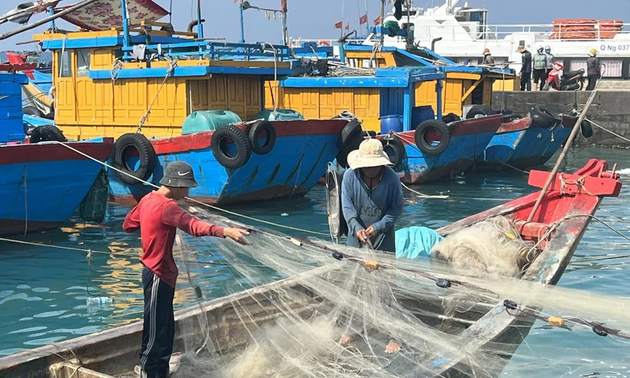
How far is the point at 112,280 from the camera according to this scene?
8406mm

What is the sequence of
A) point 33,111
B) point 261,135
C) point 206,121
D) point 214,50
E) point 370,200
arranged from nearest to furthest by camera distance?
point 370,200, point 261,135, point 206,121, point 214,50, point 33,111

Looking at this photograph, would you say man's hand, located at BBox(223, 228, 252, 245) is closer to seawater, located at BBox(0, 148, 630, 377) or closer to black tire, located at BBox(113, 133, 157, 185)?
seawater, located at BBox(0, 148, 630, 377)

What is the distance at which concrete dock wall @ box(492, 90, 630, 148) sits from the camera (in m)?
23.0

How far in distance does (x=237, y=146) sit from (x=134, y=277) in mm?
3437

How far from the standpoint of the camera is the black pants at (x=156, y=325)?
4398mm

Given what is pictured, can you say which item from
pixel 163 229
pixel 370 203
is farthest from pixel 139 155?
pixel 163 229

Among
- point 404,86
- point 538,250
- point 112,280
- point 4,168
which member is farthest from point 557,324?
point 404,86

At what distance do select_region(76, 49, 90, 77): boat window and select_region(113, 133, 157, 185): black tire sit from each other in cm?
315

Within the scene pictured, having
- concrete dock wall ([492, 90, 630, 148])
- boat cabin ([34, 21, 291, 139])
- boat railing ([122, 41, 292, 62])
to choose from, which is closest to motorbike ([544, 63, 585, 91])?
concrete dock wall ([492, 90, 630, 148])

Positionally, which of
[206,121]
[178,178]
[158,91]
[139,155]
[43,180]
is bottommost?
[43,180]

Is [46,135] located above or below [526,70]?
below

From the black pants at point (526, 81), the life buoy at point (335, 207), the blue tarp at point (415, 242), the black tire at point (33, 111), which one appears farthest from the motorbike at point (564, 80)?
the life buoy at point (335, 207)

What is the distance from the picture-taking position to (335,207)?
21.8 ft

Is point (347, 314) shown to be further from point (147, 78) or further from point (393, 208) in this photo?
point (147, 78)
